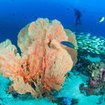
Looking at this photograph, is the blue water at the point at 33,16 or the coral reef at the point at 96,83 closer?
the coral reef at the point at 96,83

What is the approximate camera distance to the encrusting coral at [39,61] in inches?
167

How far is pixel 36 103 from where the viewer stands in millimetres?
4551

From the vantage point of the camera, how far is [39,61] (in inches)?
177

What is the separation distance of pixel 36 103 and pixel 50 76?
1024 millimetres

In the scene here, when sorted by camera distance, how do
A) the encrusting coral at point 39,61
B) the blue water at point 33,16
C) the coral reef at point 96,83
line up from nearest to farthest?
the encrusting coral at point 39,61, the coral reef at point 96,83, the blue water at point 33,16

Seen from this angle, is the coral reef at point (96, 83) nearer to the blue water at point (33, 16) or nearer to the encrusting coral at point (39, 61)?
the encrusting coral at point (39, 61)

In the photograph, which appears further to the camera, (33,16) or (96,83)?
(33,16)

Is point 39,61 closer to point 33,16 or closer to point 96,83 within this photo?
point 96,83

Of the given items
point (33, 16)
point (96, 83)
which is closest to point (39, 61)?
point (96, 83)

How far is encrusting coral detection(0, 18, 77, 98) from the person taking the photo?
423 cm

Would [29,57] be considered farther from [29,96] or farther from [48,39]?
[29,96]

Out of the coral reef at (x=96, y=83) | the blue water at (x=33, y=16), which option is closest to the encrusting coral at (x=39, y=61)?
the coral reef at (x=96, y=83)

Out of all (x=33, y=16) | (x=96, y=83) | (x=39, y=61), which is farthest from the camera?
A: (x=33, y=16)

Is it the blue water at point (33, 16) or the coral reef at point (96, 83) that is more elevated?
the blue water at point (33, 16)
